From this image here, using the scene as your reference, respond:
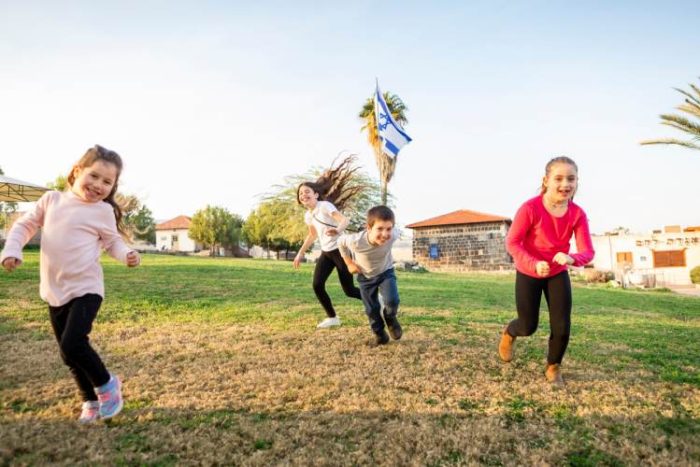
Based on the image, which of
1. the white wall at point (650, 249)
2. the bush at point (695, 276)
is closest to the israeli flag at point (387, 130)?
the bush at point (695, 276)

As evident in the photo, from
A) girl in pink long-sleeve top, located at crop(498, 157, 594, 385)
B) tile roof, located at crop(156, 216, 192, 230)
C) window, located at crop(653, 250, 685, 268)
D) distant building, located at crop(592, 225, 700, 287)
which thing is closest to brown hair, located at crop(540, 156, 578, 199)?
girl in pink long-sleeve top, located at crop(498, 157, 594, 385)

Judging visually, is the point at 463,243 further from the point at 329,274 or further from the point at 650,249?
the point at 329,274

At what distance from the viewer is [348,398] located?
2998 mm

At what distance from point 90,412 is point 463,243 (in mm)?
32912

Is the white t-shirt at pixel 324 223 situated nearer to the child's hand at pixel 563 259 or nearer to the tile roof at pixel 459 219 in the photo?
the child's hand at pixel 563 259

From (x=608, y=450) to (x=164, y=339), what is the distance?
13.9 feet

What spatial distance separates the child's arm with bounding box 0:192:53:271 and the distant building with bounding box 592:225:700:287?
115 ft

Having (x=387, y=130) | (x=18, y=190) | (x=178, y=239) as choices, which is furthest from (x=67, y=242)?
(x=178, y=239)

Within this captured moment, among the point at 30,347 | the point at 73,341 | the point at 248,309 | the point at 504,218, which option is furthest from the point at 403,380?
the point at 504,218

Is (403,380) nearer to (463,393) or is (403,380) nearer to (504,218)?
(463,393)

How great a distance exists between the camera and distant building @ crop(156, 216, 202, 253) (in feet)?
234

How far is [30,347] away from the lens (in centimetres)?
444

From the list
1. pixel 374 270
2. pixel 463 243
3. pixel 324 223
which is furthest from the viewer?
pixel 463 243

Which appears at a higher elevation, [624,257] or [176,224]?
[176,224]
